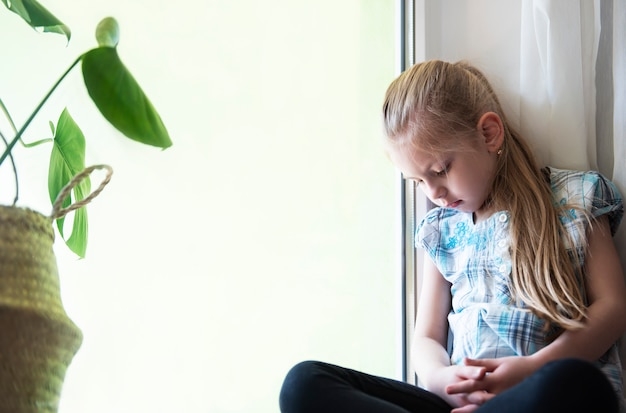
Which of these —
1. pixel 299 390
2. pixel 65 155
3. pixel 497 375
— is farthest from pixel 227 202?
pixel 497 375

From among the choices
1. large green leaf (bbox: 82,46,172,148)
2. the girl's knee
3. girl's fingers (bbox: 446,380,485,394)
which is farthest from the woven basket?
girl's fingers (bbox: 446,380,485,394)

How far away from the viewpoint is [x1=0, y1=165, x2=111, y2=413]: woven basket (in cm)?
69

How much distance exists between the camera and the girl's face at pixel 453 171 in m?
1.04

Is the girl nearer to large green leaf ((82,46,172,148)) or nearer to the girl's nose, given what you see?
the girl's nose

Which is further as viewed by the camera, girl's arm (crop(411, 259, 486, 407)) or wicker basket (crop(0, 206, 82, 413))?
girl's arm (crop(411, 259, 486, 407))

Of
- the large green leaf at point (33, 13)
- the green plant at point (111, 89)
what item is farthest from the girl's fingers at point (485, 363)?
the large green leaf at point (33, 13)

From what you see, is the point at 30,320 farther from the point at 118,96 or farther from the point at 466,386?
the point at 466,386

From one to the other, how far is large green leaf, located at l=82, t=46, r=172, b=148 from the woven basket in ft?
0.49

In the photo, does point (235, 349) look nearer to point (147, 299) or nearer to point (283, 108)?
point (147, 299)

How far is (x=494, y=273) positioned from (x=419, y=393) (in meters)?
0.23

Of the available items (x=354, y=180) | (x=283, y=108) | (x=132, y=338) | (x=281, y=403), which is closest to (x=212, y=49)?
(x=283, y=108)

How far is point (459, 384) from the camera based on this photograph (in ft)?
2.99

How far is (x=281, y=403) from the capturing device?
2.89 ft

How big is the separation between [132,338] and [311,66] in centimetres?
63
